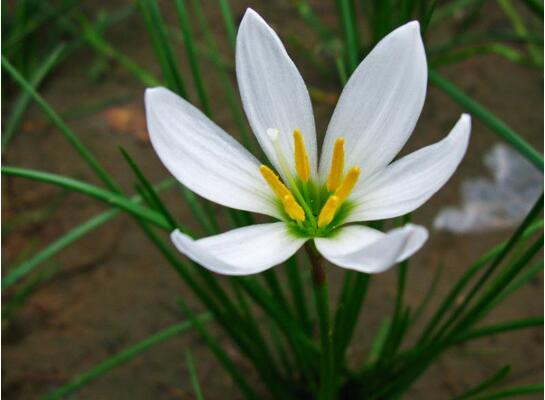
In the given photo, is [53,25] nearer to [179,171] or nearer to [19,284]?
[19,284]

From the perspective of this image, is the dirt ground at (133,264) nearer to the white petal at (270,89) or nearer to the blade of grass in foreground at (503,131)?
the blade of grass in foreground at (503,131)

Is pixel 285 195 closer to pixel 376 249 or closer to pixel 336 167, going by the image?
pixel 336 167

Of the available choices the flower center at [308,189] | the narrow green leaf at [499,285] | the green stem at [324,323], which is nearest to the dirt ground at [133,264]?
the narrow green leaf at [499,285]

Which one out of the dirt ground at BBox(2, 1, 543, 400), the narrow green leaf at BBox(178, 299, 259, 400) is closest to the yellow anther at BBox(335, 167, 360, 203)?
the narrow green leaf at BBox(178, 299, 259, 400)

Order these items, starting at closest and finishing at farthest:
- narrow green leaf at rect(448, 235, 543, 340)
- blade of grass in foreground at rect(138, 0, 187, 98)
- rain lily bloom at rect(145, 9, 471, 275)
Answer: rain lily bloom at rect(145, 9, 471, 275), narrow green leaf at rect(448, 235, 543, 340), blade of grass in foreground at rect(138, 0, 187, 98)

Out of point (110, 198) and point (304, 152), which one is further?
point (110, 198)

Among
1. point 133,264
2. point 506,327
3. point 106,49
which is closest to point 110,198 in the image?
point 506,327

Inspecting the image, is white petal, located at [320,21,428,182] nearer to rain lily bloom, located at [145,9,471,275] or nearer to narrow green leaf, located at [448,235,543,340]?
rain lily bloom, located at [145,9,471,275]
